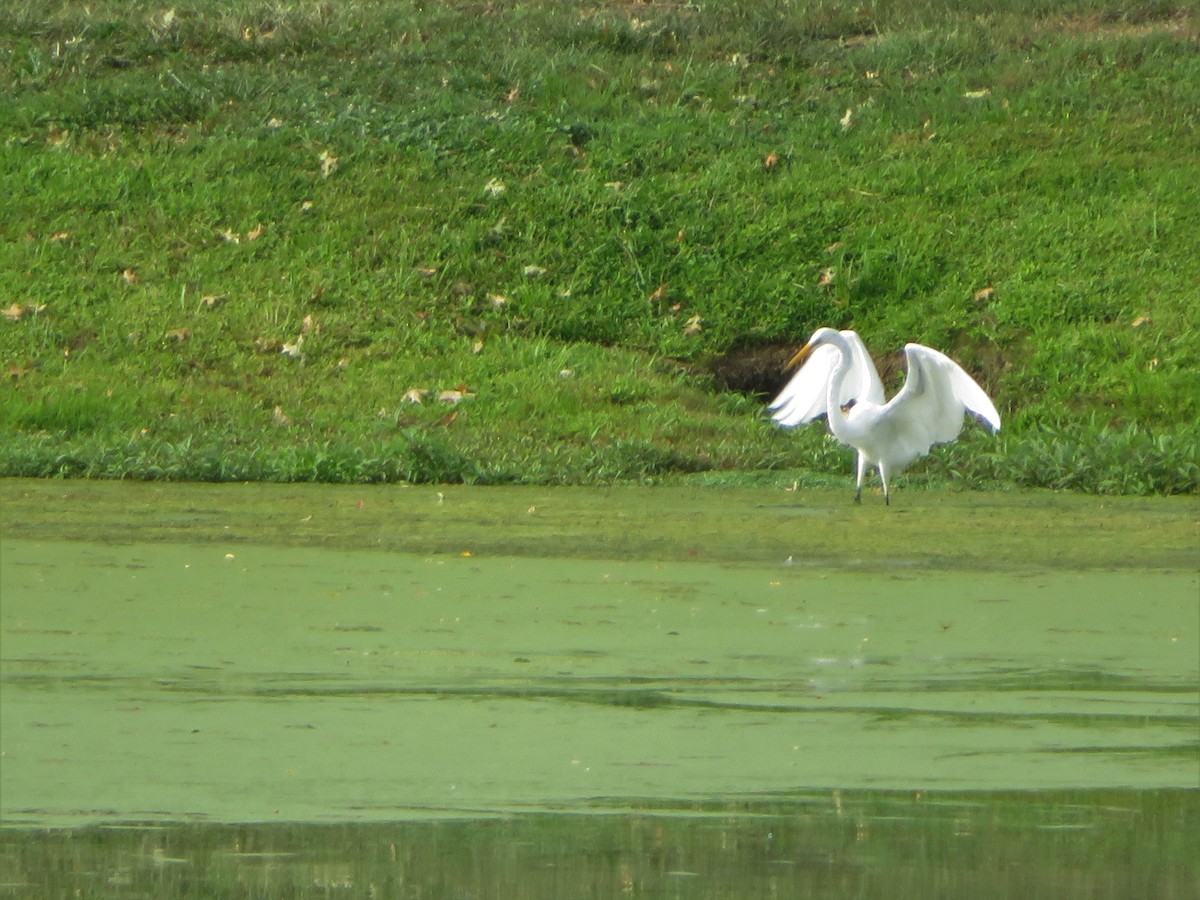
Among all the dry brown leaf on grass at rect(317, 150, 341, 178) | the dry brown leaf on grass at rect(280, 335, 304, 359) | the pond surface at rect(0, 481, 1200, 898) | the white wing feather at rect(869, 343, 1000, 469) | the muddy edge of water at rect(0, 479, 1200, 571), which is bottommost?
the pond surface at rect(0, 481, 1200, 898)

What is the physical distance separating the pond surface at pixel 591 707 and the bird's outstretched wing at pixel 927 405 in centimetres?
69

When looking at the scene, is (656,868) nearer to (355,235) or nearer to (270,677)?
(270,677)

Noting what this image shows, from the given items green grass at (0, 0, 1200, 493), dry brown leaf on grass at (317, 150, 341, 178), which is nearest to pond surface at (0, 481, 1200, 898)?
green grass at (0, 0, 1200, 493)

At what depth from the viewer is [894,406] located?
7527 millimetres

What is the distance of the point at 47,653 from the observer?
4688 millimetres

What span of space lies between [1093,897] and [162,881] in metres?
1.44

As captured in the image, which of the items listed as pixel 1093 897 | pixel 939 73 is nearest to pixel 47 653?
pixel 1093 897

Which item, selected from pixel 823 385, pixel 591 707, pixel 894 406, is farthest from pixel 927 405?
pixel 591 707

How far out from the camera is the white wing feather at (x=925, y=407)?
293 inches

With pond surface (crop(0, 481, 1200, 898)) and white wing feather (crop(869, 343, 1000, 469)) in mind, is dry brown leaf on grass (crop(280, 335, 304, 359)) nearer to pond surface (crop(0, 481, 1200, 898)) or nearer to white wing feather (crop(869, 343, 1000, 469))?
pond surface (crop(0, 481, 1200, 898))

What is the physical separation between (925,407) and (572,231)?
350 cm

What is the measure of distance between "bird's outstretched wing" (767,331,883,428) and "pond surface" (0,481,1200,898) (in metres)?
1.19

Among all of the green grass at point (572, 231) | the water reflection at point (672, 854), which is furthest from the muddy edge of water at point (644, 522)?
the water reflection at point (672, 854)

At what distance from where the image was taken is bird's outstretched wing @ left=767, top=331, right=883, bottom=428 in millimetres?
8086
